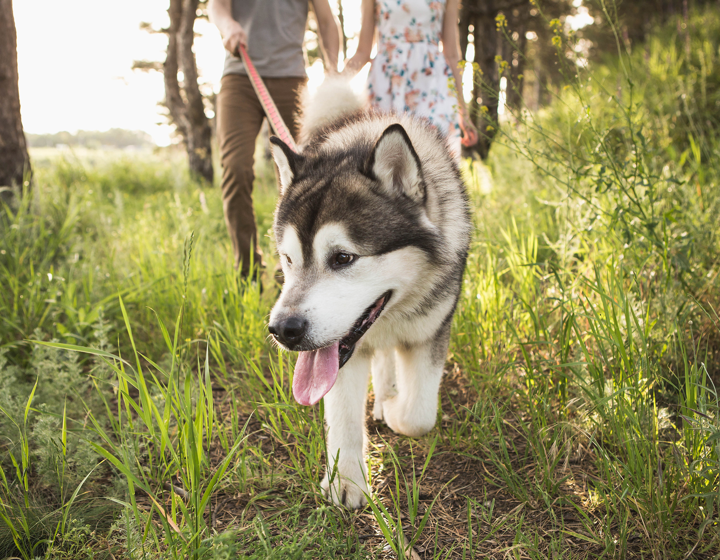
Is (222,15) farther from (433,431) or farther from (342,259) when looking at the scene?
(433,431)

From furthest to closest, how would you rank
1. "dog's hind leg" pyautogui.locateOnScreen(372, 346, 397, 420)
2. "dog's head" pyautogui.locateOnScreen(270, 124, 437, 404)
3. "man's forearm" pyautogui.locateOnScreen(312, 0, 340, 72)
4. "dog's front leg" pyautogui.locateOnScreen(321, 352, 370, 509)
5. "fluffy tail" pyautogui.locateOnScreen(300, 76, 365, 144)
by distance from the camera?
"man's forearm" pyautogui.locateOnScreen(312, 0, 340, 72) < "fluffy tail" pyautogui.locateOnScreen(300, 76, 365, 144) < "dog's hind leg" pyautogui.locateOnScreen(372, 346, 397, 420) < "dog's front leg" pyautogui.locateOnScreen(321, 352, 370, 509) < "dog's head" pyautogui.locateOnScreen(270, 124, 437, 404)

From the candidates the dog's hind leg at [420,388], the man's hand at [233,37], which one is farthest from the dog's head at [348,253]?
the man's hand at [233,37]

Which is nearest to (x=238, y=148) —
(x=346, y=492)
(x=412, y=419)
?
(x=412, y=419)

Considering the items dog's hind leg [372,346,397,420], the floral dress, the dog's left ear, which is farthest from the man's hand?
dog's hind leg [372,346,397,420]

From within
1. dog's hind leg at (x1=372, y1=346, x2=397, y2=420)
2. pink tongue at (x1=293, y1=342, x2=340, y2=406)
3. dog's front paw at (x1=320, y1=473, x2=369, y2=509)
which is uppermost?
pink tongue at (x1=293, y1=342, x2=340, y2=406)

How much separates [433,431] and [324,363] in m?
0.86

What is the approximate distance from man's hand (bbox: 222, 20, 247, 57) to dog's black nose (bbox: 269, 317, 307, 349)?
2.26m

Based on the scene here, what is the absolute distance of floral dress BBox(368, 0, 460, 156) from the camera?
3.49 metres

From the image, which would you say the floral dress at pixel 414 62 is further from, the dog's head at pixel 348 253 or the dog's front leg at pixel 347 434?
the dog's front leg at pixel 347 434

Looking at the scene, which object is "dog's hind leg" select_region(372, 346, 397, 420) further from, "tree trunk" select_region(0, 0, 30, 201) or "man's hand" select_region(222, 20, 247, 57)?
"tree trunk" select_region(0, 0, 30, 201)

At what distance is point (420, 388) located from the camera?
2.04 m

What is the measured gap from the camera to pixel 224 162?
358 cm

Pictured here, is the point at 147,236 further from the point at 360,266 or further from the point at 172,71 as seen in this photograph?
the point at 172,71

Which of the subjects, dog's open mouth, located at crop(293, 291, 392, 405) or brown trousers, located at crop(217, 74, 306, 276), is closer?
dog's open mouth, located at crop(293, 291, 392, 405)
